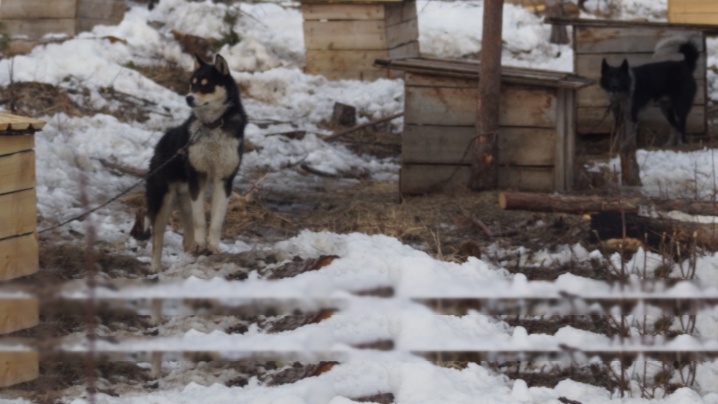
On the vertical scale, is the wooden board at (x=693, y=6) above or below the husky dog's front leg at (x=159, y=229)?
above

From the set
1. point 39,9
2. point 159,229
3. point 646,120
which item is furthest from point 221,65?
point 39,9

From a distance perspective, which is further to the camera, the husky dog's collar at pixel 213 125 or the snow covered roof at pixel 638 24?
the snow covered roof at pixel 638 24

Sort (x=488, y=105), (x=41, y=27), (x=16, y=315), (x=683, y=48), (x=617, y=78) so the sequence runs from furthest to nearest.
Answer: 1. (x=41, y=27)
2. (x=683, y=48)
3. (x=617, y=78)
4. (x=488, y=105)
5. (x=16, y=315)

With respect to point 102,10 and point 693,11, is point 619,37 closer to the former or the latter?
point 693,11

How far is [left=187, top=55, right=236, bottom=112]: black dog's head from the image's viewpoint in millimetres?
7410

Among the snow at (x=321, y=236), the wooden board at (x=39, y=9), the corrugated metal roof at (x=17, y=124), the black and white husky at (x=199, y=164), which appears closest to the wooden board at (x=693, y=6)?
the snow at (x=321, y=236)

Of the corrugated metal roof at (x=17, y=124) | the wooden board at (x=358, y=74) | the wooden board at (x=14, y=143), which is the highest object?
the wooden board at (x=358, y=74)

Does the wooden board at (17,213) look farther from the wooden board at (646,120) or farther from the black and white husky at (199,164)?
the wooden board at (646,120)

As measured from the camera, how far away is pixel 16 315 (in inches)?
192

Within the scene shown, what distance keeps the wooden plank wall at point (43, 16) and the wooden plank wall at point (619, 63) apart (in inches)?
266

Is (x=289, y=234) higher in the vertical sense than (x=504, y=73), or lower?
lower

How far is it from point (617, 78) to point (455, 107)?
3.37 meters

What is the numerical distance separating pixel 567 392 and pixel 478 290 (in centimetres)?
144

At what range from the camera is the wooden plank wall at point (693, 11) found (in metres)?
15.8
